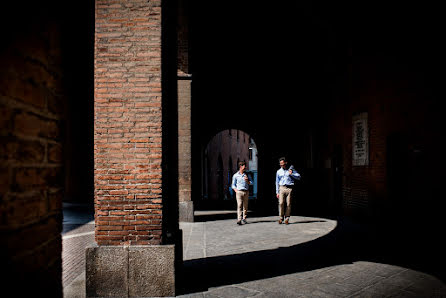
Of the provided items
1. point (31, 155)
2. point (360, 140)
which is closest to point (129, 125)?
point (31, 155)

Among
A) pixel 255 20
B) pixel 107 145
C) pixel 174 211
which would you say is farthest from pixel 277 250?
pixel 255 20

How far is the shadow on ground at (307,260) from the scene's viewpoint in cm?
458

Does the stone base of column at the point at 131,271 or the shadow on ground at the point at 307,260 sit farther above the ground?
the stone base of column at the point at 131,271

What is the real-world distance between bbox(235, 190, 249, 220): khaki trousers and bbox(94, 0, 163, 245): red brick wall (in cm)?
535

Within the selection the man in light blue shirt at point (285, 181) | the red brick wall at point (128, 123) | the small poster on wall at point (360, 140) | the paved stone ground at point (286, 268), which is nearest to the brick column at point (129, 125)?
the red brick wall at point (128, 123)

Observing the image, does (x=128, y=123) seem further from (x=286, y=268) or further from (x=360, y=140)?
(x=360, y=140)

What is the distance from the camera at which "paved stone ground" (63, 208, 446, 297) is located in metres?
4.06

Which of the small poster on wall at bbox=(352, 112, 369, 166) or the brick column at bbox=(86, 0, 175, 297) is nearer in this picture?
the brick column at bbox=(86, 0, 175, 297)

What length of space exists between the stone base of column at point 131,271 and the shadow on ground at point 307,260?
1.40 ft

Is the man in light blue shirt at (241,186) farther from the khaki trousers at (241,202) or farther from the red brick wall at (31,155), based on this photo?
the red brick wall at (31,155)

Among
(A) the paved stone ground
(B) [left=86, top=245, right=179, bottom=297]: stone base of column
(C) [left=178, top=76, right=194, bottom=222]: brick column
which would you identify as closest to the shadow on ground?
(A) the paved stone ground

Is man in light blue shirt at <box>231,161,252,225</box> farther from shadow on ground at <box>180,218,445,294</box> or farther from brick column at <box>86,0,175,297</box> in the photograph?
brick column at <box>86,0,175,297</box>

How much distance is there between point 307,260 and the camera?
5.45m

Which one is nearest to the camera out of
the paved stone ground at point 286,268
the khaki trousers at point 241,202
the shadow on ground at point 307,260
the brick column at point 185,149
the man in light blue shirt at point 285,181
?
the paved stone ground at point 286,268
